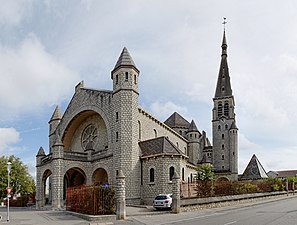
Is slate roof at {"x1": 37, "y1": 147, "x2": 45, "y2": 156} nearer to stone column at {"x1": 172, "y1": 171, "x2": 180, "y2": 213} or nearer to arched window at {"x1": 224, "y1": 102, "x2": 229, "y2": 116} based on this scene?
stone column at {"x1": 172, "y1": 171, "x2": 180, "y2": 213}

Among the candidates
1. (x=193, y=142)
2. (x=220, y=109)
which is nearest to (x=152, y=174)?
(x=193, y=142)

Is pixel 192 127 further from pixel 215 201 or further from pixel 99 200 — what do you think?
pixel 99 200

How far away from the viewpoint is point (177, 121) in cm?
7231

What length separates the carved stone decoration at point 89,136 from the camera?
4456 centimetres

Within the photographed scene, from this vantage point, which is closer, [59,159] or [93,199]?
[93,199]

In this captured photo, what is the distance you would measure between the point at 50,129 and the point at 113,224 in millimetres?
35620

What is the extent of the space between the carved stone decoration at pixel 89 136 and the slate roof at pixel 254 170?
41134mm

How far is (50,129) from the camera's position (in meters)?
52.6

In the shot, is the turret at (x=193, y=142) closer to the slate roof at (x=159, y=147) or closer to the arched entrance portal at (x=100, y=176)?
the arched entrance portal at (x=100, y=176)

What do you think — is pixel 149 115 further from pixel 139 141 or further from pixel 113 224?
pixel 113 224

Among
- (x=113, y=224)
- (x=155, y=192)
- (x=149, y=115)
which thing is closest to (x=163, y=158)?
(x=155, y=192)

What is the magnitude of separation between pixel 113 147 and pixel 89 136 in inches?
393

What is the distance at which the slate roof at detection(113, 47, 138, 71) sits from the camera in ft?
122

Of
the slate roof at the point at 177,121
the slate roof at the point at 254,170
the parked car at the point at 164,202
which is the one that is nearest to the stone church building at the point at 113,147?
the parked car at the point at 164,202
